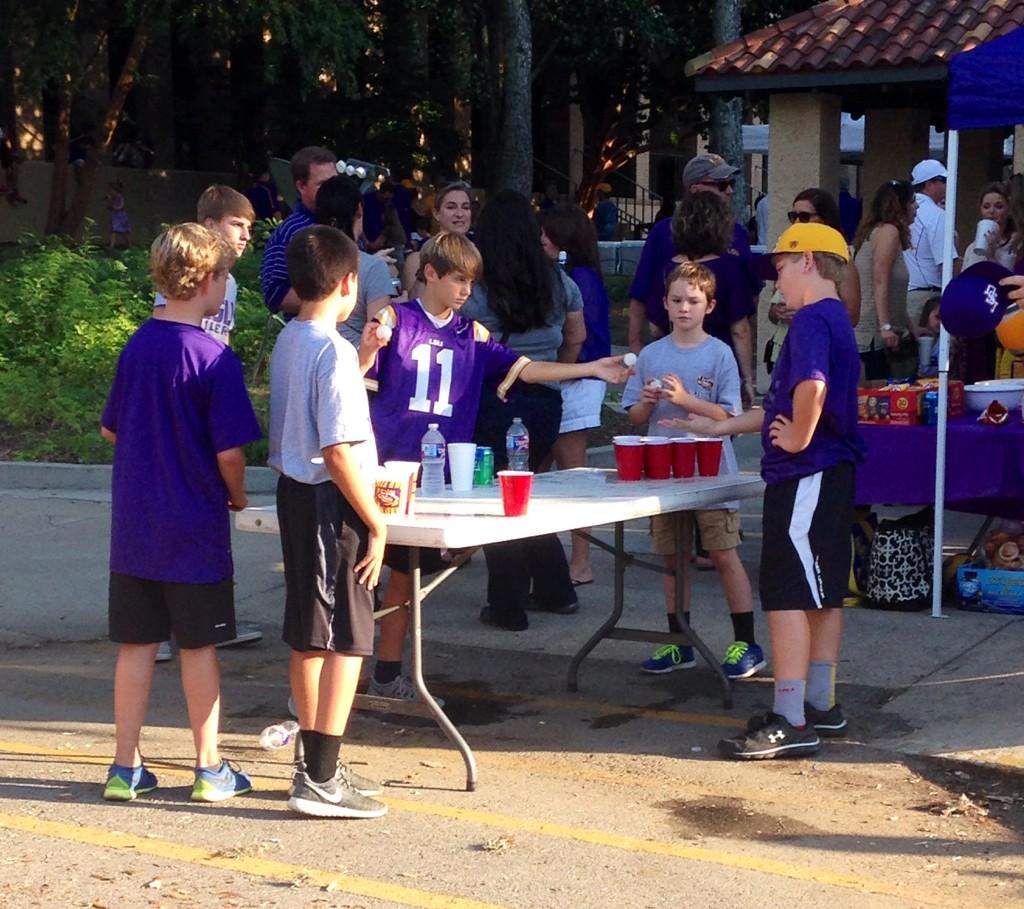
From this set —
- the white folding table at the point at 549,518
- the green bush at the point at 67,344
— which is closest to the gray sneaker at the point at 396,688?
the white folding table at the point at 549,518

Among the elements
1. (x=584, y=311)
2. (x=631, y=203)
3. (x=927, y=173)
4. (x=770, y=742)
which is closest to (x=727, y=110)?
(x=927, y=173)

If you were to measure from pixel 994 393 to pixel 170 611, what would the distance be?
3.99 meters

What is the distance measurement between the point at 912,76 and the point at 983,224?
516cm

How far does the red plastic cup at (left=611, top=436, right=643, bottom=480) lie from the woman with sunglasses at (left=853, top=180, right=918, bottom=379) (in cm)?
317

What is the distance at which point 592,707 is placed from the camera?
6.04m

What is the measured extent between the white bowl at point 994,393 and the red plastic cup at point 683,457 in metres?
1.87

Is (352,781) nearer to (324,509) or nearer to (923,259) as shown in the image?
(324,509)

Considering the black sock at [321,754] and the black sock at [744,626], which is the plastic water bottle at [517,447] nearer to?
the black sock at [744,626]

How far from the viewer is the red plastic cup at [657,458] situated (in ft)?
19.3

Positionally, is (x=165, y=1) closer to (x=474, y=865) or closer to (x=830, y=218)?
(x=830, y=218)

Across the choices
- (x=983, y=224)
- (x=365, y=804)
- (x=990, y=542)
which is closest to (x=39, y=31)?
(x=983, y=224)

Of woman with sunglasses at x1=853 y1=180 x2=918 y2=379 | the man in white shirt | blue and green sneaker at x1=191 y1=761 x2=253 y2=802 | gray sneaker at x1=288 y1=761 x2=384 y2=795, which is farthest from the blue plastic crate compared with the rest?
blue and green sneaker at x1=191 y1=761 x2=253 y2=802

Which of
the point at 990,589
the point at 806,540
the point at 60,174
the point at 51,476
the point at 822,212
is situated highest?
the point at 60,174

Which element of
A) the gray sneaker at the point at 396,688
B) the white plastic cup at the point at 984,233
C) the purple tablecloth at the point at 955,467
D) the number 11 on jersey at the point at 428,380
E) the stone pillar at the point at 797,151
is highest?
the stone pillar at the point at 797,151
